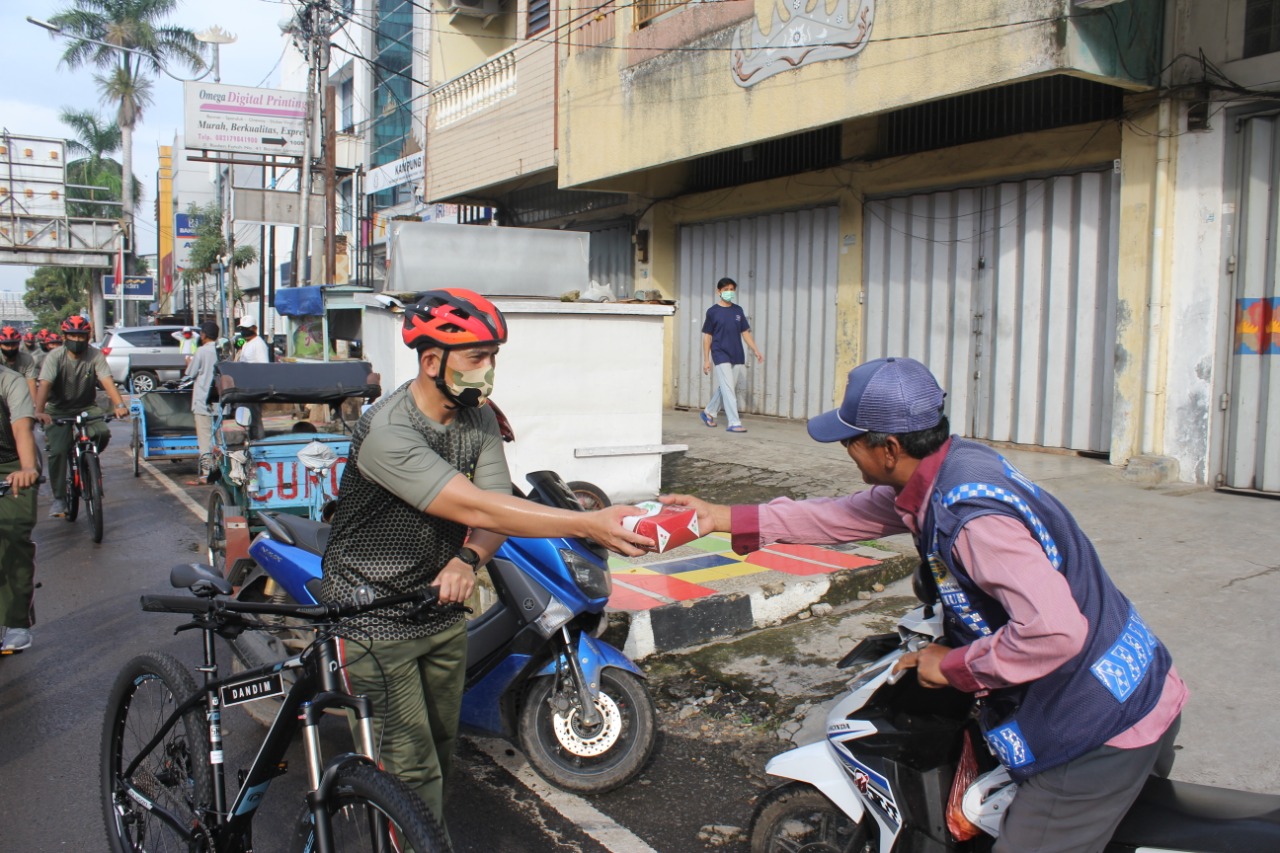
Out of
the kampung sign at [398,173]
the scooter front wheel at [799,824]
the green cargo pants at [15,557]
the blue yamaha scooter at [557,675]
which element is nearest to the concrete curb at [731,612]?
the blue yamaha scooter at [557,675]

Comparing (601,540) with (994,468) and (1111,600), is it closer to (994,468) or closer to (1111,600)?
(994,468)

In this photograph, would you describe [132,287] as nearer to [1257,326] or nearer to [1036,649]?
[1257,326]

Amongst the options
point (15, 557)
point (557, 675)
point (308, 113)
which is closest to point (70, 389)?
point (15, 557)

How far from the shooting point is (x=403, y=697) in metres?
2.78

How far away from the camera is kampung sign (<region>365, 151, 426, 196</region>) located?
19641mm

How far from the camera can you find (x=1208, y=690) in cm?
432

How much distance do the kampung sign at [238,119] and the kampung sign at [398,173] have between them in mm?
8251

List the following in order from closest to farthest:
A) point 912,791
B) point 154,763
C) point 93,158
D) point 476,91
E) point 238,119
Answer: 1. point 912,791
2. point 154,763
3. point 476,91
4. point 238,119
5. point 93,158

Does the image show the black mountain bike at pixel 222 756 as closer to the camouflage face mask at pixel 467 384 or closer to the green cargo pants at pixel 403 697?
the green cargo pants at pixel 403 697

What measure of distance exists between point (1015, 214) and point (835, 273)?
104 inches

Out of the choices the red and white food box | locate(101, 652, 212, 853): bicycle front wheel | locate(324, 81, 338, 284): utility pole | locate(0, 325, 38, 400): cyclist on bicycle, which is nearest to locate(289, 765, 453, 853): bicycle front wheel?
locate(101, 652, 212, 853): bicycle front wheel

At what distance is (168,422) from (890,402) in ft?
37.2

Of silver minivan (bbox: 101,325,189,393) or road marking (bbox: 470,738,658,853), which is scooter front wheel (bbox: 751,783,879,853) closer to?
road marking (bbox: 470,738,658,853)

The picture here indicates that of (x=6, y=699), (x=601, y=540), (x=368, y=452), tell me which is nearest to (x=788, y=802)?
(x=601, y=540)
